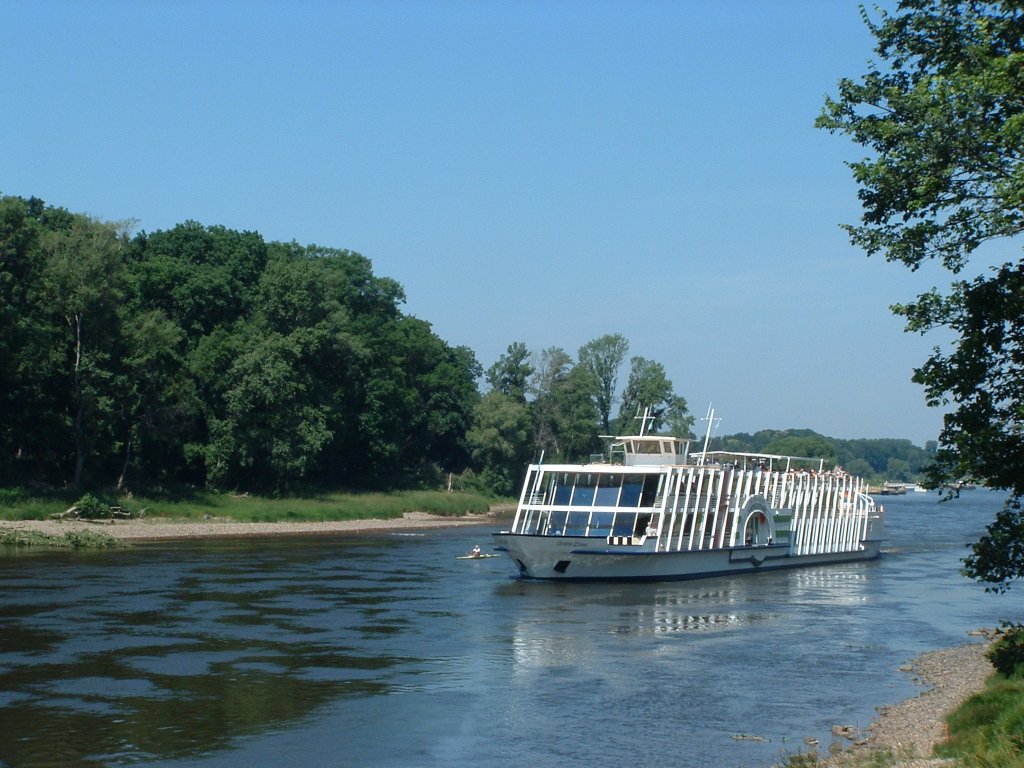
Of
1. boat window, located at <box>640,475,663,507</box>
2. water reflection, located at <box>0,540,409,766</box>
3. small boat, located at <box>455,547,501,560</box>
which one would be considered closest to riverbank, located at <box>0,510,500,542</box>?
water reflection, located at <box>0,540,409,766</box>

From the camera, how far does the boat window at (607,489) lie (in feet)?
168

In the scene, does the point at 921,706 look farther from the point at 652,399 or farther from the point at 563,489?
the point at 652,399

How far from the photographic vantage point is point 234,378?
80125 mm

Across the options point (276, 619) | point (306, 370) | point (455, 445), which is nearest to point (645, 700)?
point (276, 619)

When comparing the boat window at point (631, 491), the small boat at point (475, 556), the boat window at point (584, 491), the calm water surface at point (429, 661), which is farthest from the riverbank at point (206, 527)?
the boat window at point (631, 491)

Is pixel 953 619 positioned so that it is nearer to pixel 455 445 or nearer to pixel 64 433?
pixel 64 433

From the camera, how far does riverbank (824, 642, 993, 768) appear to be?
19.0 meters

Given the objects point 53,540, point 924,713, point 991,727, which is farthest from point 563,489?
point 991,727

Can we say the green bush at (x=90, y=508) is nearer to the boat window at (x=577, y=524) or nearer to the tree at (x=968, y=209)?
the boat window at (x=577, y=524)

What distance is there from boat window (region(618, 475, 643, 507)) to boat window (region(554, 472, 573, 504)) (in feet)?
7.30

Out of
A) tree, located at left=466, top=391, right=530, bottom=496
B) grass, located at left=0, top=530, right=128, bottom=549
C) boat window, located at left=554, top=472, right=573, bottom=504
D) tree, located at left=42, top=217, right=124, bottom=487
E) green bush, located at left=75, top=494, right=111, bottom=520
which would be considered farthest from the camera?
tree, located at left=466, top=391, right=530, bottom=496

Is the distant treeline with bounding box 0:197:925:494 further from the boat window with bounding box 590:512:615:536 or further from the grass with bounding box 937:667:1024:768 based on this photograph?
the grass with bounding box 937:667:1024:768

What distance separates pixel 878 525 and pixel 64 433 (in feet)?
160

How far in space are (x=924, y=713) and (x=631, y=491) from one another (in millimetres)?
27588
